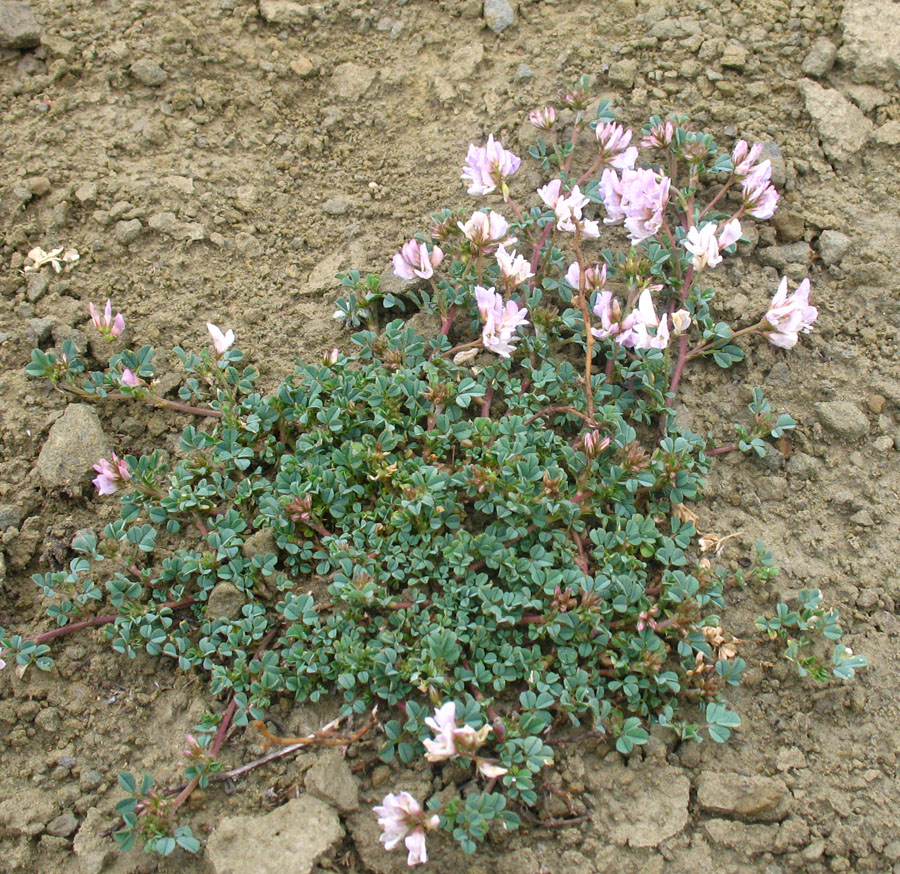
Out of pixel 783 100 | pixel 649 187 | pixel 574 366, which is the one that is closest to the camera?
pixel 649 187

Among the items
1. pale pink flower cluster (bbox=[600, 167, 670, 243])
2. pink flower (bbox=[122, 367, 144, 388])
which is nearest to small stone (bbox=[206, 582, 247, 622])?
pink flower (bbox=[122, 367, 144, 388])

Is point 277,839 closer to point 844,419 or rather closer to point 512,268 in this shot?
point 512,268

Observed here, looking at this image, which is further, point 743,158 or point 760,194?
point 743,158

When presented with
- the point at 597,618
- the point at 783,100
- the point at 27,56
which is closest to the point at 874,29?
the point at 783,100

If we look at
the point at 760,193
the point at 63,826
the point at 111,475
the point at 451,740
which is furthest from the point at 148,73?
the point at 451,740

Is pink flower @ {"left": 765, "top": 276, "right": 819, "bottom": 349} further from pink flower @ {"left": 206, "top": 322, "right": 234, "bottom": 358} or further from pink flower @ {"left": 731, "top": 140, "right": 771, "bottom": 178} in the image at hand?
pink flower @ {"left": 206, "top": 322, "right": 234, "bottom": 358}

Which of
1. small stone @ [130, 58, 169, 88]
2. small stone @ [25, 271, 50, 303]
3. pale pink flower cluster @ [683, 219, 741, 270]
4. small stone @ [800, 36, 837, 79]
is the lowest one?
small stone @ [25, 271, 50, 303]

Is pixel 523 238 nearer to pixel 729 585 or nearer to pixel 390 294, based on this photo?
pixel 390 294
